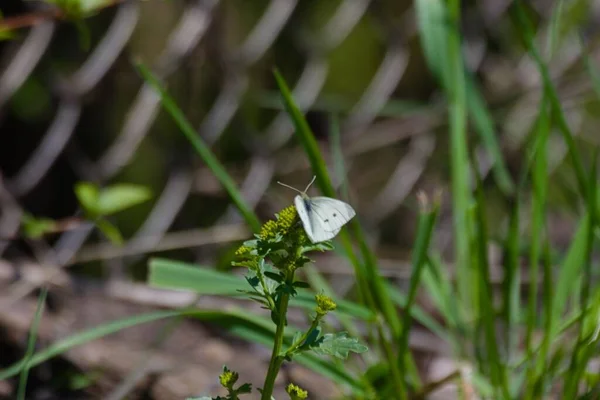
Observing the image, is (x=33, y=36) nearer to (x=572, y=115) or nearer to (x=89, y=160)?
(x=89, y=160)

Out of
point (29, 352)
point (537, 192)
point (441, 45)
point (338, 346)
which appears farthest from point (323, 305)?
point (441, 45)

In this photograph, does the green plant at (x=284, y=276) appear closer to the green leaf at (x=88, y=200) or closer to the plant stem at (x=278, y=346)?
the plant stem at (x=278, y=346)

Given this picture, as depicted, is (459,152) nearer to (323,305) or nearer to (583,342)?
(583,342)

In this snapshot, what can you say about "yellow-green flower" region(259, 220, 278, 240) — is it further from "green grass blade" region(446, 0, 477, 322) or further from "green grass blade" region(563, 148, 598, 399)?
"green grass blade" region(446, 0, 477, 322)

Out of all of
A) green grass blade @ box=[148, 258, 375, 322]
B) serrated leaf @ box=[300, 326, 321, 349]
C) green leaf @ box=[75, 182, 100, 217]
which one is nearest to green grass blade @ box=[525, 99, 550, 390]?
green grass blade @ box=[148, 258, 375, 322]

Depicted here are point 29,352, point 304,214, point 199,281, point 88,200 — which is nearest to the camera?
point 304,214

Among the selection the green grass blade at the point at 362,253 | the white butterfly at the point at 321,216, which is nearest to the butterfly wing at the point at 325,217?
the white butterfly at the point at 321,216

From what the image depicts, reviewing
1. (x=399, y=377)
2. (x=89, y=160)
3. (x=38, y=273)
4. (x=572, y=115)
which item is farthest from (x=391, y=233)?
(x=399, y=377)

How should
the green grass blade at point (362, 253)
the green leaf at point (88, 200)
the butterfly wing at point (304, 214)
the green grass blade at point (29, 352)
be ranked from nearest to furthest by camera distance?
the butterfly wing at point (304, 214) < the green grass blade at point (29, 352) < the green grass blade at point (362, 253) < the green leaf at point (88, 200)
